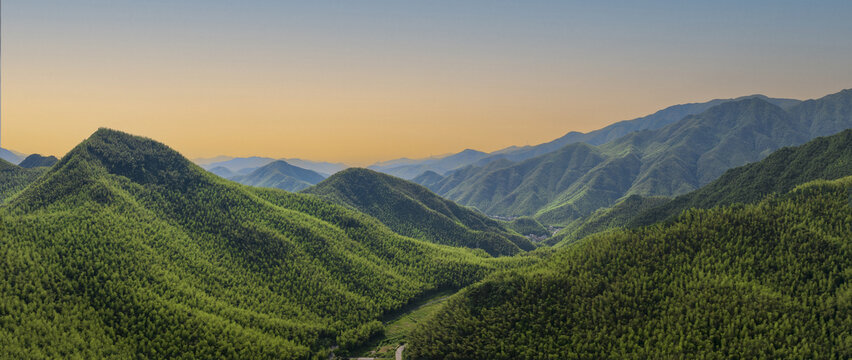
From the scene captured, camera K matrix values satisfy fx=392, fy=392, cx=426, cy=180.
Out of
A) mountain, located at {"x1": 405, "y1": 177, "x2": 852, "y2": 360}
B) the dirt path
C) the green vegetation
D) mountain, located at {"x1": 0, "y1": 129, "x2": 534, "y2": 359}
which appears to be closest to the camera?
mountain, located at {"x1": 405, "y1": 177, "x2": 852, "y2": 360}

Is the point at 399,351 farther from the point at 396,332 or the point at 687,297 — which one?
the point at 687,297

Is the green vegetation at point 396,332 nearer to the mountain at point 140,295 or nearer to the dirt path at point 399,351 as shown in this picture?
the dirt path at point 399,351

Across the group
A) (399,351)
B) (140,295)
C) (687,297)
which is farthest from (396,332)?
(687,297)

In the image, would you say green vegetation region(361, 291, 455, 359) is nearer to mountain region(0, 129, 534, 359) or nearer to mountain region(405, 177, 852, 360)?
mountain region(0, 129, 534, 359)

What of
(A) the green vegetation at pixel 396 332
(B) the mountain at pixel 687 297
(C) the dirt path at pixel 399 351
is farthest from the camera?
(A) the green vegetation at pixel 396 332

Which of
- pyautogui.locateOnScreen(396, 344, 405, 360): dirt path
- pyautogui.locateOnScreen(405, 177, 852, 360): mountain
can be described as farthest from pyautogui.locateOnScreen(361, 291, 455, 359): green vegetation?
pyautogui.locateOnScreen(405, 177, 852, 360): mountain

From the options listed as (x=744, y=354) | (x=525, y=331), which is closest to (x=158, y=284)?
(x=525, y=331)

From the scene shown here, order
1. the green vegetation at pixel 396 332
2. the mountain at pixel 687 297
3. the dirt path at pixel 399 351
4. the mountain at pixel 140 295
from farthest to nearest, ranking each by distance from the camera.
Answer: the green vegetation at pixel 396 332 → the dirt path at pixel 399 351 → the mountain at pixel 140 295 → the mountain at pixel 687 297

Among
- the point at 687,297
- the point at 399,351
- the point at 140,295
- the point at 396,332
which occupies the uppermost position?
the point at 140,295

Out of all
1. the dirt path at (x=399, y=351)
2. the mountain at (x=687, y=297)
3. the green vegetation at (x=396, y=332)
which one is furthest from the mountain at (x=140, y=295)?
the mountain at (x=687, y=297)
